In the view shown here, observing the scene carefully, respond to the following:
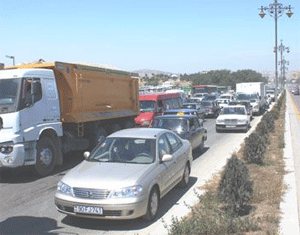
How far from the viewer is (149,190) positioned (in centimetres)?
651

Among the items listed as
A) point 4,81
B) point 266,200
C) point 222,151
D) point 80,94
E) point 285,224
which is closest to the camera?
point 285,224

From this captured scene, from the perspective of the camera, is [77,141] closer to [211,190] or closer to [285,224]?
[211,190]

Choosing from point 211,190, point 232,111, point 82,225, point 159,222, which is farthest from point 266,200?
point 232,111

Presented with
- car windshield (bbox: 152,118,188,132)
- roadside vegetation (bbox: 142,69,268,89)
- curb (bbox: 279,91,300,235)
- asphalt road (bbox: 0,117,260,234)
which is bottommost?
asphalt road (bbox: 0,117,260,234)

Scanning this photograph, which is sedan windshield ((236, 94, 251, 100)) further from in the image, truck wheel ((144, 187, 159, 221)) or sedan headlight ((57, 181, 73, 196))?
sedan headlight ((57, 181, 73, 196))

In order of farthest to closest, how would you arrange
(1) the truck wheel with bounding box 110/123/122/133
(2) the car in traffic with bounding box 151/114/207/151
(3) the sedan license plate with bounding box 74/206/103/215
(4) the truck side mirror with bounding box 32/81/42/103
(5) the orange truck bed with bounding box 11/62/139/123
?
(1) the truck wheel with bounding box 110/123/122/133 < (2) the car in traffic with bounding box 151/114/207/151 < (5) the orange truck bed with bounding box 11/62/139/123 < (4) the truck side mirror with bounding box 32/81/42/103 < (3) the sedan license plate with bounding box 74/206/103/215

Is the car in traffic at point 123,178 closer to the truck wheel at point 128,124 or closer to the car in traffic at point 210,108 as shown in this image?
the truck wheel at point 128,124

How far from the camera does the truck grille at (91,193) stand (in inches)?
242

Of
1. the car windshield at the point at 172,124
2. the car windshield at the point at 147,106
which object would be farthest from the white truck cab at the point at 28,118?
the car windshield at the point at 147,106

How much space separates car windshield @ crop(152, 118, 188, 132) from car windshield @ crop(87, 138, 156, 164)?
5.66m

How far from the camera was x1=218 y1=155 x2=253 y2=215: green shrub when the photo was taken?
657 cm

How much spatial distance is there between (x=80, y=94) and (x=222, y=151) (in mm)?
5939

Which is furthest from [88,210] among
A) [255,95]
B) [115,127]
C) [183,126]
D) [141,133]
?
[255,95]

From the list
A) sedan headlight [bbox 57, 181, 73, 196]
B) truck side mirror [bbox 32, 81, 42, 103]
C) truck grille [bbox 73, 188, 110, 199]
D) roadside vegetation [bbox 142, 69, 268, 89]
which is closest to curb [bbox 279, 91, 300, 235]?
truck grille [bbox 73, 188, 110, 199]
